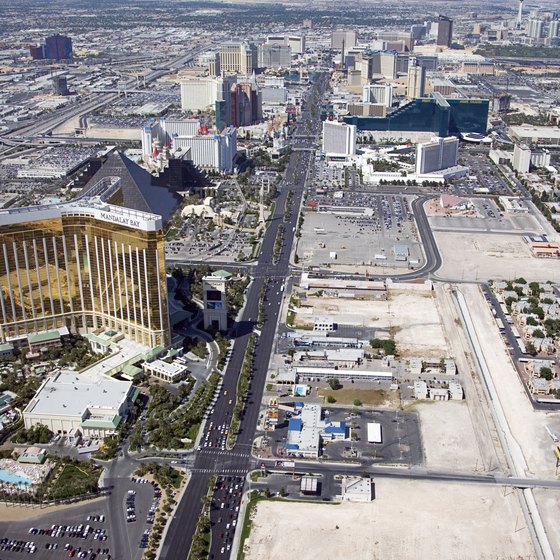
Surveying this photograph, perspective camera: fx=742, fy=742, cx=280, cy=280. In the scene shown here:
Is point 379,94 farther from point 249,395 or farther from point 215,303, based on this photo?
point 249,395

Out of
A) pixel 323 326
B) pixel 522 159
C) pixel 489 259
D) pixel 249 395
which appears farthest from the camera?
pixel 522 159

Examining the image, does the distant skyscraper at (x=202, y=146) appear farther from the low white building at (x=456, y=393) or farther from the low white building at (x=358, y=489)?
the low white building at (x=358, y=489)

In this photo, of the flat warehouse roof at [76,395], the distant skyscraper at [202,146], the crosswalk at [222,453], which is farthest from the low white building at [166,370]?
the distant skyscraper at [202,146]

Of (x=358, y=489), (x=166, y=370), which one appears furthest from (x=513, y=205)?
(x=358, y=489)

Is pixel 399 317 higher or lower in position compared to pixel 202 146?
lower

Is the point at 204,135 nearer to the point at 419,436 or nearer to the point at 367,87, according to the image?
the point at 367,87

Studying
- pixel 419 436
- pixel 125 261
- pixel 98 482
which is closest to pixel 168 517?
pixel 98 482
